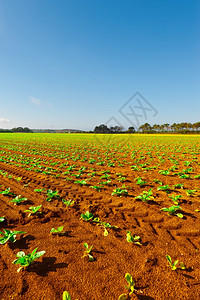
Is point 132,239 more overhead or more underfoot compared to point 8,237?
more underfoot

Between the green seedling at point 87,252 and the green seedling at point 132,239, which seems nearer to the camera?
the green seedling at point 87,252

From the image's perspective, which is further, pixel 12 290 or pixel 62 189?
pixel 62 189

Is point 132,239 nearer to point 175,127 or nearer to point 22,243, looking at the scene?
point 22,243

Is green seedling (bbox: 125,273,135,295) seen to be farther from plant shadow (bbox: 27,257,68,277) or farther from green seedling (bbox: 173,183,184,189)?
green seedling (bbox: 173,183,184,189)

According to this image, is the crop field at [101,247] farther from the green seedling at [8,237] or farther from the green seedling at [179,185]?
the green seedling at [179,185]

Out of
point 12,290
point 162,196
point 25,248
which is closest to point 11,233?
point 25,248

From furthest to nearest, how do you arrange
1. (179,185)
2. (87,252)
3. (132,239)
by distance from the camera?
(179,185) < (132,239) < (87,252)

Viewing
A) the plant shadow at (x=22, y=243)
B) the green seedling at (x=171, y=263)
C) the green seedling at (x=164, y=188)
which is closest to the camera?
the green seedling at (x=171, y=263)

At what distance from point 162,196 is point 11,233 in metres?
4.25

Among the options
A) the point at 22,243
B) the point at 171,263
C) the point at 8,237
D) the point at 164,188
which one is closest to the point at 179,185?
the point at 164,188

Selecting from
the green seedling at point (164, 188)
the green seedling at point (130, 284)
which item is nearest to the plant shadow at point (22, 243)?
the green seedling at point (130, 284)

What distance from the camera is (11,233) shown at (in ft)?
8.70

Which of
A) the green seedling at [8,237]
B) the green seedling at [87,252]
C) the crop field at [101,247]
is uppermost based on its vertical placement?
the green seedling at [8,237]

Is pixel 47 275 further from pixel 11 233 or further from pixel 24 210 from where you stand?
pixel 24 210
